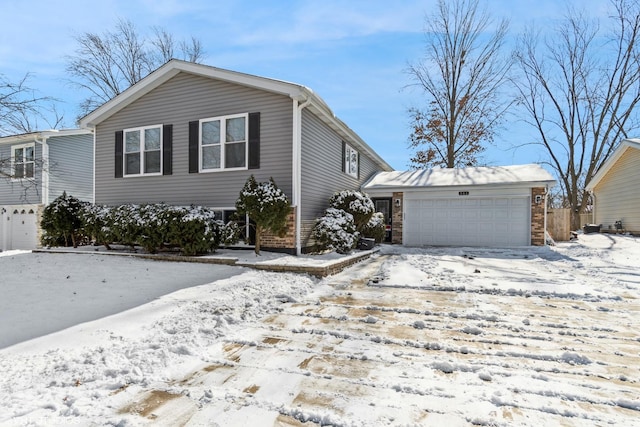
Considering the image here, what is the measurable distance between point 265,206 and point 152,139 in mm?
4771

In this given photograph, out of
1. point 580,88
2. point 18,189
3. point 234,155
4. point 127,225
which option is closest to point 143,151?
point 127,225

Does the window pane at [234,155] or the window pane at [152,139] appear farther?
the window pane at [152,139]

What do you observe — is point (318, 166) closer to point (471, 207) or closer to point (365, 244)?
point (365, 244)

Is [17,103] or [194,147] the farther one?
[194,147]

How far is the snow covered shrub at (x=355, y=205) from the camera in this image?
9.80 metres

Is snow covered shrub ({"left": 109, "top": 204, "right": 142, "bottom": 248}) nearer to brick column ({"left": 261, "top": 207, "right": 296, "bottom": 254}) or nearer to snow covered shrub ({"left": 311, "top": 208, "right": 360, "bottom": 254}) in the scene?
brick column ({"left": 261, "top": 207, "right": 296, "bottom": 254})

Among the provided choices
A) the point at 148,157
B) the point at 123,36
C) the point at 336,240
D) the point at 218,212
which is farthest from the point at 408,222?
the point at 123,36

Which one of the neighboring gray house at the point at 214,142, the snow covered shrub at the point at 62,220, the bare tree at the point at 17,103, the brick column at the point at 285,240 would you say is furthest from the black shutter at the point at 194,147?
the snow covered shrub at the point at 62,220

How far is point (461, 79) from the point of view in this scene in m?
20.7

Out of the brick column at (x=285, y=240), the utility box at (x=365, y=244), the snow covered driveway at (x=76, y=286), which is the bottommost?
the snow covered driveway at (x=76, y=286)

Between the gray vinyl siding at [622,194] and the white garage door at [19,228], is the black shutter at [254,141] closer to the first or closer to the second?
the white garage door at [19,228]

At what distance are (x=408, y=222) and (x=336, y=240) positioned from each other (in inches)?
211

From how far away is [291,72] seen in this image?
1376 cm

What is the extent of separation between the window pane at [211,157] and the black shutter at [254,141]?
41.1 inches
